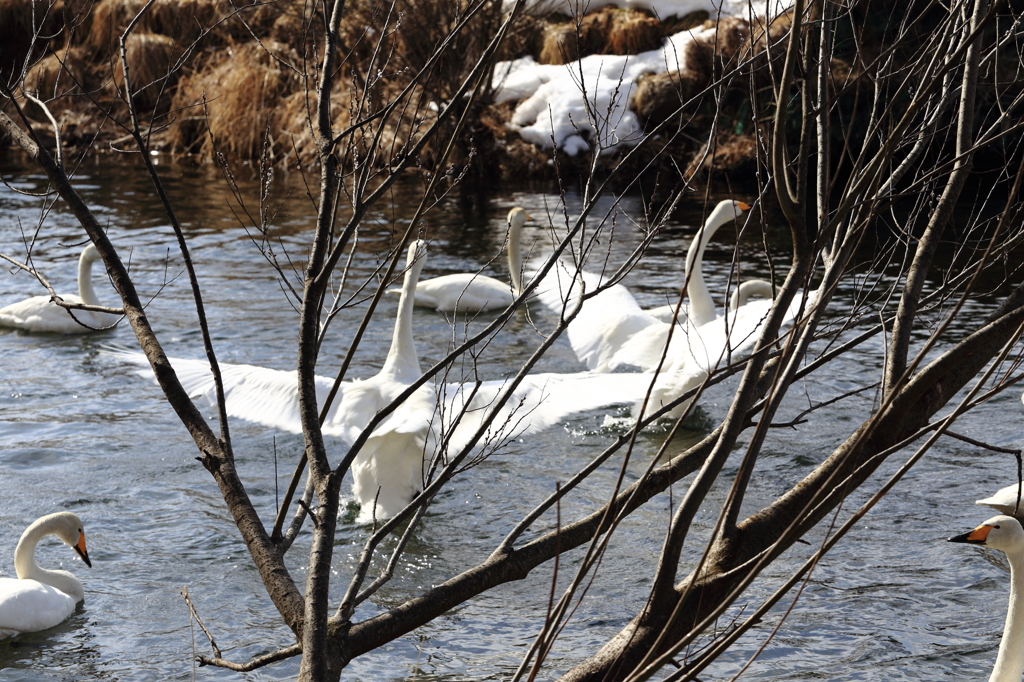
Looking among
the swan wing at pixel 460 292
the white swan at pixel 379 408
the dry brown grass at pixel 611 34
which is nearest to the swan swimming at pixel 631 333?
the white swan at pixel 379 408

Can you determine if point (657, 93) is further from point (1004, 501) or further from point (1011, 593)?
point (1011, 593)

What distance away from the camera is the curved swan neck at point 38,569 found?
15.4 ft

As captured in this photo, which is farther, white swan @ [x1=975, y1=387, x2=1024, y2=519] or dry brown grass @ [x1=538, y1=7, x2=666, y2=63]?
dry brown grass @ [x1=538, y1=7, x2=666, y2=63]

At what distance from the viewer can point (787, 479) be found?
600cm

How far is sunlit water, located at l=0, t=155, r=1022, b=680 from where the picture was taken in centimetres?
428

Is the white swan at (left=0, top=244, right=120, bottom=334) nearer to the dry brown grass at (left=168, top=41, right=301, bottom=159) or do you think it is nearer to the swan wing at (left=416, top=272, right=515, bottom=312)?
the swan wing at (left=416, top=272, right=515, bottom=312)

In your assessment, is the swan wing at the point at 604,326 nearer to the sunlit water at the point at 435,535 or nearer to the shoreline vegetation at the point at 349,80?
the sunlit water at the point at 435,535

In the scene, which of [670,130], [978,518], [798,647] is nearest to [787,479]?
[978,518]

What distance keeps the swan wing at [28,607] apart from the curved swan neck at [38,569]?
0.47ft

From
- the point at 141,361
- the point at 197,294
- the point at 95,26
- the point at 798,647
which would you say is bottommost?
the point at 798,647

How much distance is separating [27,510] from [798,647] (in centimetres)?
401

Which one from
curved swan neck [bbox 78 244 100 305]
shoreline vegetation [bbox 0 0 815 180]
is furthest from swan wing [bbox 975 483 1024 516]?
shoreline vegetation [bbox 0 0 815 180]

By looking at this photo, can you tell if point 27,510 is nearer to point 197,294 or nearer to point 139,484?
point 139,484

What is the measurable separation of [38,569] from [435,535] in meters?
1.86
